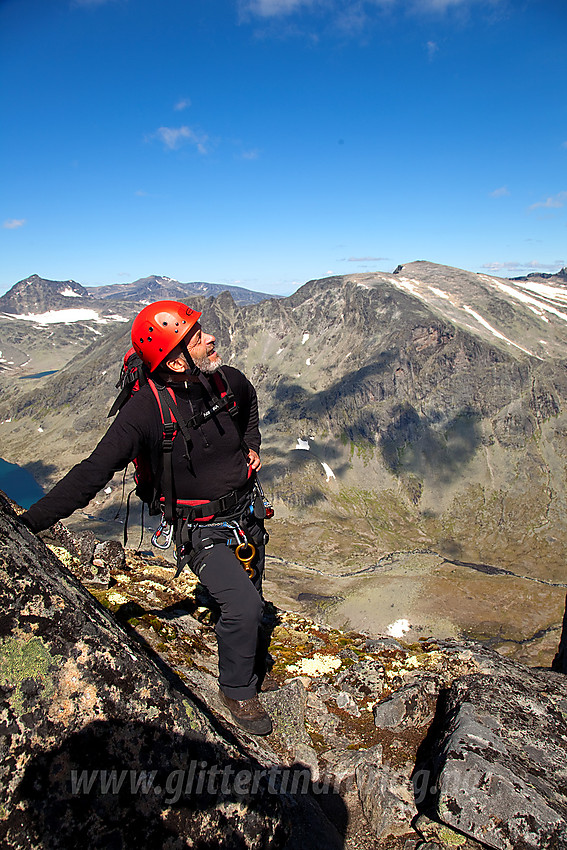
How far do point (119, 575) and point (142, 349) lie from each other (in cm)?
977

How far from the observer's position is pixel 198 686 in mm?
8070

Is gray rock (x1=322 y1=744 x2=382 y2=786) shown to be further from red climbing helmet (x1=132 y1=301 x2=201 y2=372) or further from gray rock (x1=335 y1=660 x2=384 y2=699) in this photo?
red climbing helmet (x1=132 y1=301 x2=201 y2=372)

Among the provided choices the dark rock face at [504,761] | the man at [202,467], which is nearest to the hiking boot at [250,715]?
the man at [202,467]

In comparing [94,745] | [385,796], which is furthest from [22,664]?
[385,796]

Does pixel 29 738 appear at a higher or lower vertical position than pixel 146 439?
lower

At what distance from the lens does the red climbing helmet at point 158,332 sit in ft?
24.6

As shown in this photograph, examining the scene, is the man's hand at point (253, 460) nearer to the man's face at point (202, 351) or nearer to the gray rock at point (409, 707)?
the man's face at point (202, 351)

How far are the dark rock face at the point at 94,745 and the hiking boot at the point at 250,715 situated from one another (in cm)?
180

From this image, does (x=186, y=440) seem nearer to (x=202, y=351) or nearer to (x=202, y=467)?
(x=202, y=467)

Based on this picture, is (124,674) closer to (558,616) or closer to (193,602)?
(193,602)

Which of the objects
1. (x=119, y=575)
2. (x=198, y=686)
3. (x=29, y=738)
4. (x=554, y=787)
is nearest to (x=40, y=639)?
(x=29, y=738)

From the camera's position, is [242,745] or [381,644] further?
[381,644]

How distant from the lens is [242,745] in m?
6.50

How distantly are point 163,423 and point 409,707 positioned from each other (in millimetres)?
7125
